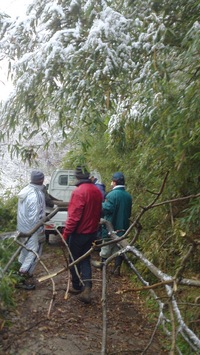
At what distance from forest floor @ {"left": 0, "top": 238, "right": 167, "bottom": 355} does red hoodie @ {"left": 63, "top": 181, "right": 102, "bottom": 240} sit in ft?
2.73

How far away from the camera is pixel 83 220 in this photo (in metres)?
5.92

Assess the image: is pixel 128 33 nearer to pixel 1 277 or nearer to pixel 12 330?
pixel 1 277

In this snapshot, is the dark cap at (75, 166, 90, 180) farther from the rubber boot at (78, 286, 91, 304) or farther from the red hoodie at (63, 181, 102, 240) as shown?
the rubber boot at (78, 286, 91, 304)

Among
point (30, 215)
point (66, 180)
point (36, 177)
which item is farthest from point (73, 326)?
point (66, 180)

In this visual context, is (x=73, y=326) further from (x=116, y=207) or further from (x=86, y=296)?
(x=116, y=207)

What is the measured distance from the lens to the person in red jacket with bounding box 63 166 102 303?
5.86m

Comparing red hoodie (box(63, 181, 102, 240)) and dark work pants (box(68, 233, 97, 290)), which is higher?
red hoodie (box(63, 181, 102, 240))

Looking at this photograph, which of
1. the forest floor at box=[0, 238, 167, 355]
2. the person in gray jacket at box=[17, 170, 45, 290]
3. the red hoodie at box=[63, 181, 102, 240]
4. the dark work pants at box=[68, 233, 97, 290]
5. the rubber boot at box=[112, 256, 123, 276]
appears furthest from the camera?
the rubber boot at box=[112, 256, 123, 276]

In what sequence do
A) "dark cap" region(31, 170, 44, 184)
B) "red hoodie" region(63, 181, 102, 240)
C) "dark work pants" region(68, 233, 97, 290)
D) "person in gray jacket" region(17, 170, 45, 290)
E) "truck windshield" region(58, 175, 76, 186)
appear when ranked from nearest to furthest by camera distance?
"red hoodie" region(63, 181, 102, 240)
"dark work pants" region(68, 233, 97, 290)
"person in gray jacket" region(17, 170, 45, 290)
"dark cap" region(31, 170, 44, 184)
"truck windshield" region(58, 175, 76, 186)

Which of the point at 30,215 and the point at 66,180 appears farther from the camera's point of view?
the point at 66,180

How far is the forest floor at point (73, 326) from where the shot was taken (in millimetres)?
4574

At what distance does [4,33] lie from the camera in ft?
16.4

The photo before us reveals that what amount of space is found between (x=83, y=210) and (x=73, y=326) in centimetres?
146

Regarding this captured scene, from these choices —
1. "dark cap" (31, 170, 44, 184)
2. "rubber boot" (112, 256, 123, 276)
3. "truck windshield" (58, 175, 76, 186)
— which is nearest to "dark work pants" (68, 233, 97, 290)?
"dark cap" (31, 170, 44, 184)
